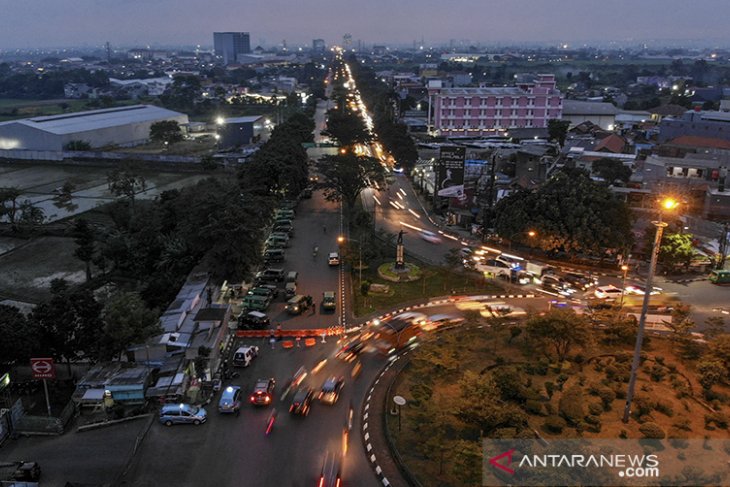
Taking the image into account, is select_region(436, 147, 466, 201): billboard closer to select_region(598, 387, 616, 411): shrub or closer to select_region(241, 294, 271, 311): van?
select_region(241, 294, 271, 311): van

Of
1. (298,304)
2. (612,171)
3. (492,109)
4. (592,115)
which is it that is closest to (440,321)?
(298,304)

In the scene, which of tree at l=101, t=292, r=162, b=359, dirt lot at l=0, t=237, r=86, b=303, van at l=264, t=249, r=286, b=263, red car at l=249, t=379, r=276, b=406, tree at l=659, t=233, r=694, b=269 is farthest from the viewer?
van at l=264, t=249, r=286, b=263

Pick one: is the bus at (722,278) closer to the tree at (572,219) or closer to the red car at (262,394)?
the tree at (572,219)

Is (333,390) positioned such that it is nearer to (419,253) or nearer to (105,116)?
(419,253)

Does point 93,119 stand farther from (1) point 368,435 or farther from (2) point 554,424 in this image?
(2) point 554,424

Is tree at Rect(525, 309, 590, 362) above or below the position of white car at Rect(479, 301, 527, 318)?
above

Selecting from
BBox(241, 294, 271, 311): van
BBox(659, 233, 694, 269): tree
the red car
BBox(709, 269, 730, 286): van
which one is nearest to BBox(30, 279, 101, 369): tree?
the red car
